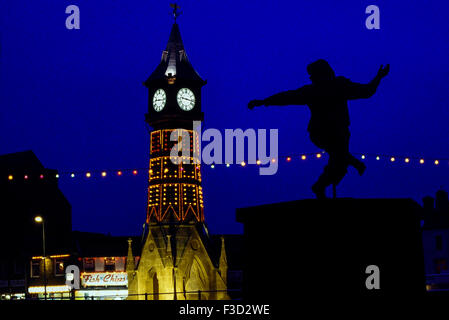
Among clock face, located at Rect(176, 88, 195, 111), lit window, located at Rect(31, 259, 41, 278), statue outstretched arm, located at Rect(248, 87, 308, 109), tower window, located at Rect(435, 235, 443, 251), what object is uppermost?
clock face, located at Rect(176, 88, 195, 111)

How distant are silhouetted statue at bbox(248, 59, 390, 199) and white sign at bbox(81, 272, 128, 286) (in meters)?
53.5

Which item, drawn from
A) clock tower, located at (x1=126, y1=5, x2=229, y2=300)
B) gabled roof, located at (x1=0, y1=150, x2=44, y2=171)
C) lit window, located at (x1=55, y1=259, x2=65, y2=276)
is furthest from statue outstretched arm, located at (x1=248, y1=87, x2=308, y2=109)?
gabled roof, located at (x1=0, y1=150, x2=44, y2=171)

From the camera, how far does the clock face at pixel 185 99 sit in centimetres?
6519

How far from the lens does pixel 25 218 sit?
71.0 metres

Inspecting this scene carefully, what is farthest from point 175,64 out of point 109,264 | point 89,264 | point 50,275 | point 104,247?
point 50,275

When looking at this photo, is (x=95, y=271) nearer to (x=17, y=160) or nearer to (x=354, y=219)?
(x=17, y=160)

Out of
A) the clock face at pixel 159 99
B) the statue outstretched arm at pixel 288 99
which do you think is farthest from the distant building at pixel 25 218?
the statue outstretched arm at pixel 288 99

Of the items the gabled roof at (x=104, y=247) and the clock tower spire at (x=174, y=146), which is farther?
the gabled roof at (x=104, y=247)

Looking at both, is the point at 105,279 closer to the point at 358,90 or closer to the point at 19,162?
the point at 19,162

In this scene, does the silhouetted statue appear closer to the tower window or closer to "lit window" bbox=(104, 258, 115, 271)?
the tower window

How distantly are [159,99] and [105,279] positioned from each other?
1753cm

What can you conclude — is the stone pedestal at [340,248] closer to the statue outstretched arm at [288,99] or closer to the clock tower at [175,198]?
the statue outstretched arm at [288,99]

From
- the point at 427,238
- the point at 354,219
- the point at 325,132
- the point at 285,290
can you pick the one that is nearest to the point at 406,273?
the point at 354,219

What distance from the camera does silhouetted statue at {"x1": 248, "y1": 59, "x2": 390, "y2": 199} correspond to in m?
12.7
